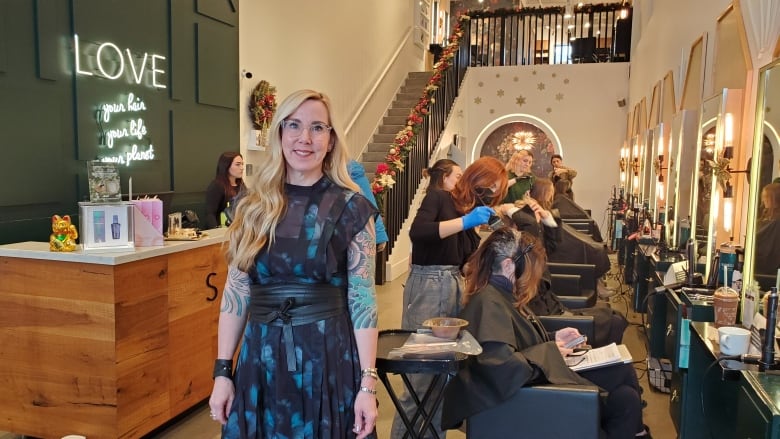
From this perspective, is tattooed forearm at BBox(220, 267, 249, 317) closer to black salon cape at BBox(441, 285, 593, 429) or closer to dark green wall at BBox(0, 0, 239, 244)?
black salon cape at BBox(441, 285, 593, 429)

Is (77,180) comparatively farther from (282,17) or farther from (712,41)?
(712,41)

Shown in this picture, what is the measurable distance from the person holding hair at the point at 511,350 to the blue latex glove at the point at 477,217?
236 millimetres

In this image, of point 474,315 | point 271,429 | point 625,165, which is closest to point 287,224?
point 271,429

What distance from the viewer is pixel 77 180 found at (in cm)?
381

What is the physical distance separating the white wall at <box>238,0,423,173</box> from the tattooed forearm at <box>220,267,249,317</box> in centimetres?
301

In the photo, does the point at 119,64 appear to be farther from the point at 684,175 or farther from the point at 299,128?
the point at 684,175

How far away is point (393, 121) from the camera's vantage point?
32.7ft

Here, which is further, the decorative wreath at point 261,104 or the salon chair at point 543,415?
the decorative wreath at point 261,104

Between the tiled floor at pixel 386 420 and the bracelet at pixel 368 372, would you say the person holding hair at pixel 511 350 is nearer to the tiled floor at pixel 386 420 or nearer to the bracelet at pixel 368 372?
the bracelet at pixel 368 372

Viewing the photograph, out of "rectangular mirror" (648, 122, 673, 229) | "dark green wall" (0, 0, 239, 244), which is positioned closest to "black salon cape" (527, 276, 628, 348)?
"rectangular mirror" (648, 122, 673, 229)

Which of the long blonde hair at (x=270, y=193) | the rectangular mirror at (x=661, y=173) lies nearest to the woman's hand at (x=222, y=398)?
the long blonde hair at (x=270, y=193)

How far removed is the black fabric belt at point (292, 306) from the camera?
5.23 feet

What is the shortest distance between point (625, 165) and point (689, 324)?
720cm

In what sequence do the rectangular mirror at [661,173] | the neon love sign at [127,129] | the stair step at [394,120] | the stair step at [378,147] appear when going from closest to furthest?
the neon love sign at [127,129] < the rectangular mirror at [661,173] < the stair step at [378,147] < the stair step at [394,120]
